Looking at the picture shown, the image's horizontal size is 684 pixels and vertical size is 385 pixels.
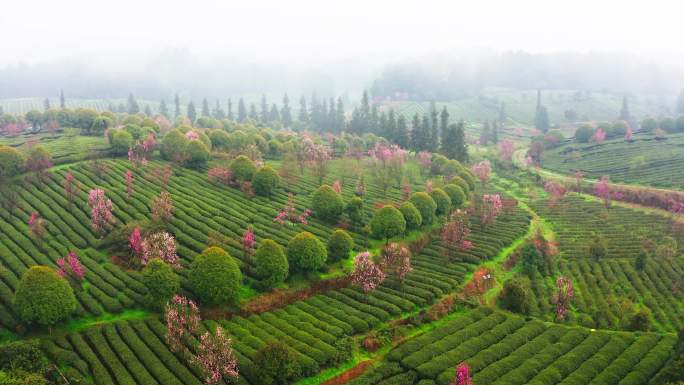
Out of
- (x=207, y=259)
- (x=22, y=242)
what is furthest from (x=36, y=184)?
(x=207, y=259)

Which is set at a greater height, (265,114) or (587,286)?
(265,114)

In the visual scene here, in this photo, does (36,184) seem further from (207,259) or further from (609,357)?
(609,357)

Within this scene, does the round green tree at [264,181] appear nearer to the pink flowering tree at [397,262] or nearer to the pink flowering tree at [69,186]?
the pink flowering tree at [69,186]

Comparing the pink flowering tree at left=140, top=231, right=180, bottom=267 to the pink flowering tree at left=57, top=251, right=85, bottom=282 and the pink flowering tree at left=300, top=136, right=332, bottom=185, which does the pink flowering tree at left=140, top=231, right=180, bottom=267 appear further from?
the pink flowering tree at left=300, top=136, right=332, bottom=185

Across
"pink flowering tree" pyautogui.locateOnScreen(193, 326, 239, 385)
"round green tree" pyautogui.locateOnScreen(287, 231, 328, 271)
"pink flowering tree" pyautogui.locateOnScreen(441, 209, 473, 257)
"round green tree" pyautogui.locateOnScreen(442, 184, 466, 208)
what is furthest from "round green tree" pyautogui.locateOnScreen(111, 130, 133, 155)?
"pink flowering tree" pyautogui.locateOnScreen(193, 326, 239, 385)

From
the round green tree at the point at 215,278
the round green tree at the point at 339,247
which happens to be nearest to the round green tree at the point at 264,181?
the round green tree at the point at 339,247

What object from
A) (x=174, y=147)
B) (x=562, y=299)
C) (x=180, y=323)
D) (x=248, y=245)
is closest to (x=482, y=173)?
(x=562, y=299)
